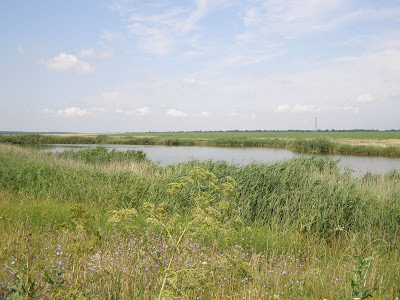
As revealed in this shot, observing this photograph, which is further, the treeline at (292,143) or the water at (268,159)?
the treeline at (292,143)

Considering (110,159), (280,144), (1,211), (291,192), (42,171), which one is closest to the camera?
(1,211)

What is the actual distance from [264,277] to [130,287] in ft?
4.97

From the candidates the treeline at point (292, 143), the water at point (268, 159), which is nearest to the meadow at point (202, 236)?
the water at point (268, 159)

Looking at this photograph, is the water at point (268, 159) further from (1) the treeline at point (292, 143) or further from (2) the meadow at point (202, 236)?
(2) the meadow at point (202, 236)

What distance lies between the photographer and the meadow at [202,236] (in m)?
2.34

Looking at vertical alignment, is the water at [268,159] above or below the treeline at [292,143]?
below

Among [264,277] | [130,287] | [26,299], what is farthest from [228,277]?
[26,299]

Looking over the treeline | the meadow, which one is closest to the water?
the treeline

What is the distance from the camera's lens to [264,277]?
3422mm

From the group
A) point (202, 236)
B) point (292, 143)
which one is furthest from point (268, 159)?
point (292, 143)

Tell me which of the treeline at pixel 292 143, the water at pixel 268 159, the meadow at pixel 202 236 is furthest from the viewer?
the treeline at pixel 292 143

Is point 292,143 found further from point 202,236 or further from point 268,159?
point 202,236

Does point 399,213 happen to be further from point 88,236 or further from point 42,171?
point 42,171

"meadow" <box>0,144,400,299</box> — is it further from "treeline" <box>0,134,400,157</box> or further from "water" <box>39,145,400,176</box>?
"treeline" <box>0,134,400,157</box>
